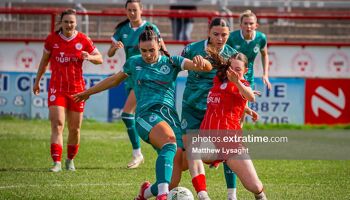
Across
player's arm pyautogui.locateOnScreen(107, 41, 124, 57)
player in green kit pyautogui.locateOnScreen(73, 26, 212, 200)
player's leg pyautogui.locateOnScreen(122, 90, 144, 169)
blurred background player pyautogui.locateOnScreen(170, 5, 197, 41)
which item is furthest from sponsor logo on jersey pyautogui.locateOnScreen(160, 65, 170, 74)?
blurred background player pyautogui.locateOnScreen(170, 5, 197, 41)

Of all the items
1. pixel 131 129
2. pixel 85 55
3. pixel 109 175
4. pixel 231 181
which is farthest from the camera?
pixel 131 129

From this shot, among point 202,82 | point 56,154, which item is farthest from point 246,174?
point 56,154

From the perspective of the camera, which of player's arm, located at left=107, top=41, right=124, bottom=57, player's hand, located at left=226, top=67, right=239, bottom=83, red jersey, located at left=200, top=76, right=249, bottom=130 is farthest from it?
A: player's arm, located at left=107, top=41, right=124, bottom=57

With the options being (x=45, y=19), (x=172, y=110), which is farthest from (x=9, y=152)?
(x=45, y=19)

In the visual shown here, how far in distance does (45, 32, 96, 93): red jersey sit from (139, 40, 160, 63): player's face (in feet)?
11.8

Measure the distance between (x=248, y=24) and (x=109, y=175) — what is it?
133 inches

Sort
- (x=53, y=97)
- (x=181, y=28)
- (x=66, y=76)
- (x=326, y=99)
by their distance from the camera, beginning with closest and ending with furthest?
(x=53, y=97) → (x=66, y=76) → (x=326, y=99) → (x=181, y=28)

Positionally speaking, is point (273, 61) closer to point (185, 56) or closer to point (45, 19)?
point (45, 19)

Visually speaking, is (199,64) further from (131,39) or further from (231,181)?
(131,39)

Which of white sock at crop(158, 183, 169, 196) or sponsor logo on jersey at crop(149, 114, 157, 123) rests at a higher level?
sponsor logo on jersey at crop(149, 114, 157, 123)

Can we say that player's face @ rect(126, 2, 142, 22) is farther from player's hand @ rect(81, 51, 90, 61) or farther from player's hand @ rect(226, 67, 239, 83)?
player's hand @ rect(226, 67, 239, 83)

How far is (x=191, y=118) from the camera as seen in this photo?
10344mm

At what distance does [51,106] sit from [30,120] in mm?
7824

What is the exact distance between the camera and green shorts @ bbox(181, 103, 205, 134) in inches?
405
